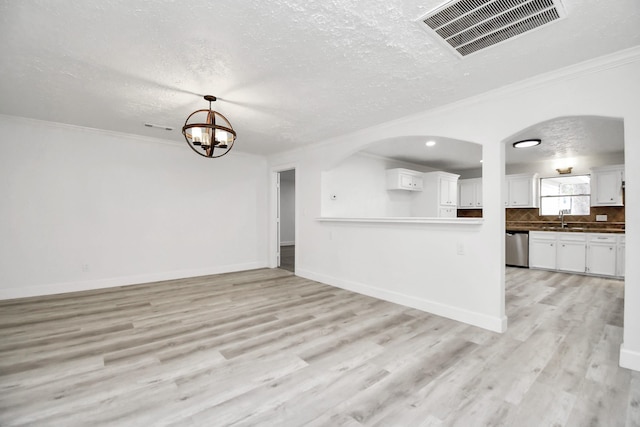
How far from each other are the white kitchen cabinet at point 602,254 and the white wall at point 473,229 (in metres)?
4.34

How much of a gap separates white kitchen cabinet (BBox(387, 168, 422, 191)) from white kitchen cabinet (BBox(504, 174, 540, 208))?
257cm

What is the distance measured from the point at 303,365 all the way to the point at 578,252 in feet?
21.4

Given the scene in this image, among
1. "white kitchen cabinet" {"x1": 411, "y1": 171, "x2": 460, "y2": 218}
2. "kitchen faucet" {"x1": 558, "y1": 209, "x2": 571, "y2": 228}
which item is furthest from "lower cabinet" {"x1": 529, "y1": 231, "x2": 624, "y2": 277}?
"white kitchen cabinet" {"x1": 411, "y1": 171, "x2": 460, "y2": 218}

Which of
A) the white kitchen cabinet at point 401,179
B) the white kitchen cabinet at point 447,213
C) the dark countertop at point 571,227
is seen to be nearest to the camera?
the dark countertop at point 571,227

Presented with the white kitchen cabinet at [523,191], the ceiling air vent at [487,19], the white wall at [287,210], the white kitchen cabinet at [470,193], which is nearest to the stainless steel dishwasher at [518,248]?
the white kitchen cabinet at [523,191]

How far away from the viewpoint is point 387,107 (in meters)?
3.47

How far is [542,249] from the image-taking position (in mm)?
6254

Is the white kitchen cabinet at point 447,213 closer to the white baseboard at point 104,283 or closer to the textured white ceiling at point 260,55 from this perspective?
the textured white ceiling at point 260,55

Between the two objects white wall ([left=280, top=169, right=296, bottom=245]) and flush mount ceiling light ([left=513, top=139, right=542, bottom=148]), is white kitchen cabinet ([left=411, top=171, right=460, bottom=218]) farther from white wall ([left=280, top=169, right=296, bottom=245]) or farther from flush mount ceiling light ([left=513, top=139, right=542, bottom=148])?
white wall ([left=280, top=169, right=296, bottom=245])

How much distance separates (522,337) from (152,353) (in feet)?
11.8

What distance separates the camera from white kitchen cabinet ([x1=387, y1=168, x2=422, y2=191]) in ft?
21.3

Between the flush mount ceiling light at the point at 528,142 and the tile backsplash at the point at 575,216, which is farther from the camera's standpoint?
the tile backsplash at the point at 575,216

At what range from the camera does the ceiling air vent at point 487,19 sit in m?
1.77

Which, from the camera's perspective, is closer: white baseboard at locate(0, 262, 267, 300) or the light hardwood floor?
the light hardwood floor
